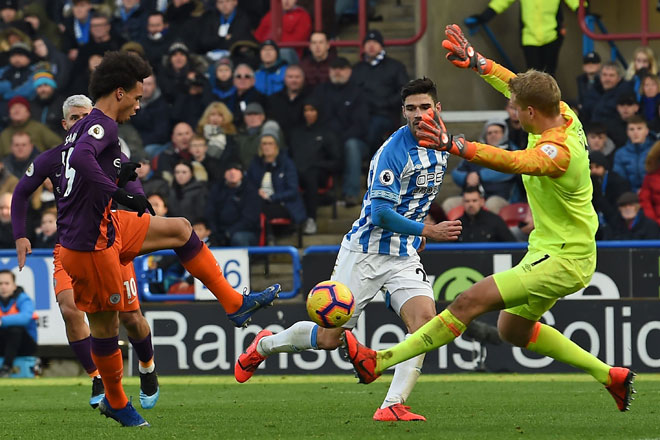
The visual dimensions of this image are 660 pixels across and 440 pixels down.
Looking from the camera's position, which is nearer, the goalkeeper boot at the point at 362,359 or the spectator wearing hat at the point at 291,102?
the goalkeeper boot at the point at 362,359

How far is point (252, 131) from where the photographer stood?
15992 mm

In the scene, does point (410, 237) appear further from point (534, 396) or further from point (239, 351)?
point (239, 351)

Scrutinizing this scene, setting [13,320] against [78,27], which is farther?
[78,27]

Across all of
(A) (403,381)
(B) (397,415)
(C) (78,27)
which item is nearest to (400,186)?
(A) (403,381)

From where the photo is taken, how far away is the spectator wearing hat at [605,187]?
1434 centimetres

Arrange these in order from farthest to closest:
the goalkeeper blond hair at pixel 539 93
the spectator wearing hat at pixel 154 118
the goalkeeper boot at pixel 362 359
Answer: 1. the spectator wearing hat at pixel 154 118
2. the goalkeeper blond hair at pixel 539 93
3. the goalkeeper boot at pixel 362 359

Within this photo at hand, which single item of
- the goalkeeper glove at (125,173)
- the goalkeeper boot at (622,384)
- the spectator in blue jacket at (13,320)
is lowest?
the spectator in blue jacket at (13,320)

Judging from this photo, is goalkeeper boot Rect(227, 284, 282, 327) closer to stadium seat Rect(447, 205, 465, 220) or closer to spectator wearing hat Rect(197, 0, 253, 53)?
stadium seat Rect(447, 205, 465, 220)

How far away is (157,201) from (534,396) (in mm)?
5843

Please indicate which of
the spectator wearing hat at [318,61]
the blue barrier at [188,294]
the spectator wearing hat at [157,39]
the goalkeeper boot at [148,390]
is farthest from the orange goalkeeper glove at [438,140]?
the spectator wearing hat at [157,39]

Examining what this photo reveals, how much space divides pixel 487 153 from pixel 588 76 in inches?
348

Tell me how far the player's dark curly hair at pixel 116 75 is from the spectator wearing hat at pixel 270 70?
8.41 metres

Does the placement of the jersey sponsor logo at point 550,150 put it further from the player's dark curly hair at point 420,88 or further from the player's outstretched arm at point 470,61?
the player's dark curly hair at point 420,88

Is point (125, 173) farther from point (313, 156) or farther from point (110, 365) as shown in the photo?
point (313, 156)
